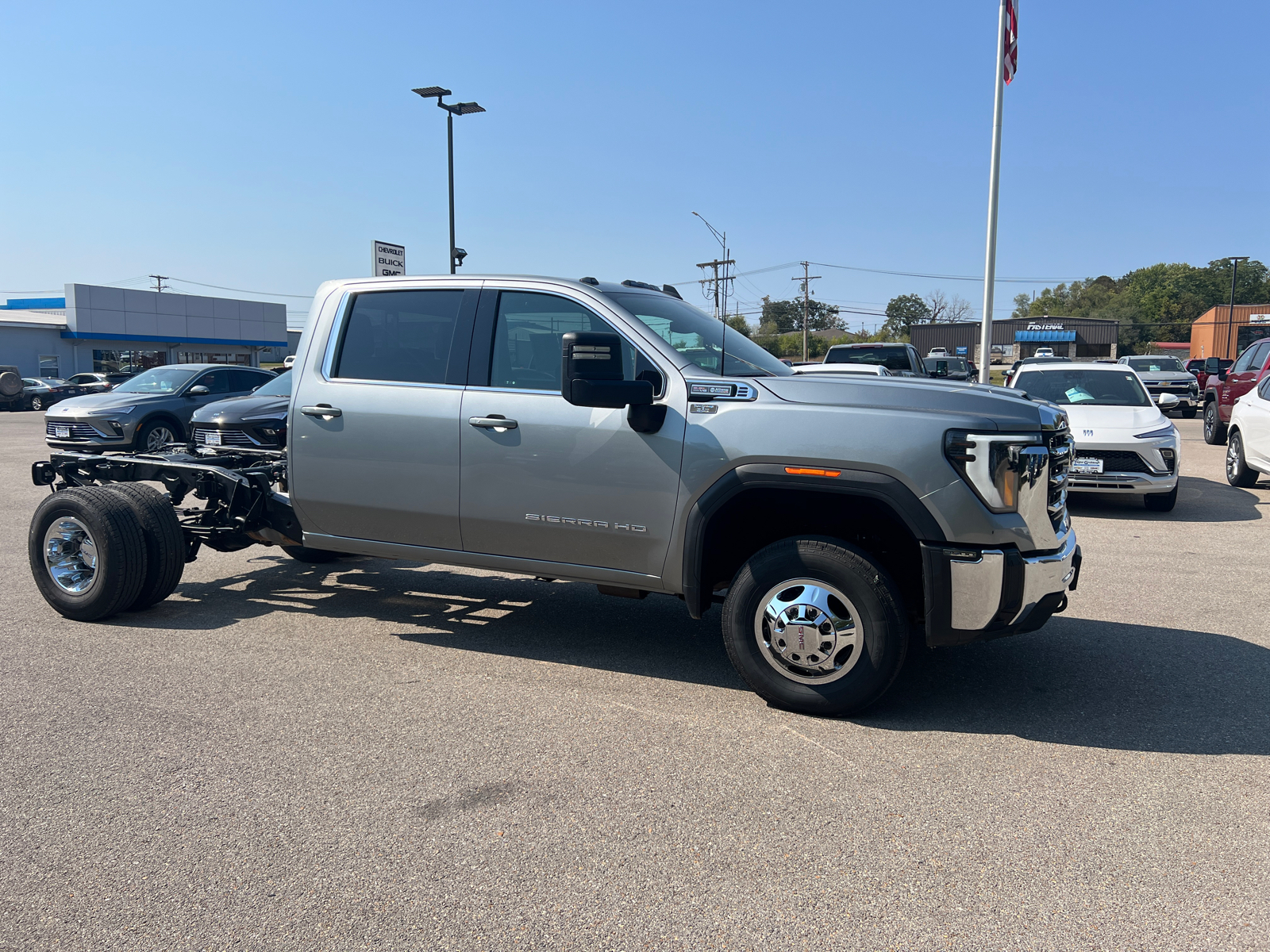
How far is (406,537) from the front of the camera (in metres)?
5.25

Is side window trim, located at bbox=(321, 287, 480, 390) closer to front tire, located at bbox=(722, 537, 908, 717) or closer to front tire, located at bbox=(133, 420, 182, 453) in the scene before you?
front tire, located at bbox=(722, 537, 908, 717)

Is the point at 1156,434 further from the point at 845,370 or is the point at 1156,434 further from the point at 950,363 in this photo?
the point at 950,363

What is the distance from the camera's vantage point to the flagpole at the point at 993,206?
50.9 ft

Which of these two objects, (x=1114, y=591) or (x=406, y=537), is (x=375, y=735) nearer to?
(x=406, y=537)

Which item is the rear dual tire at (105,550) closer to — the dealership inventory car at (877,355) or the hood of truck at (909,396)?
the hood of truck at (909,396)

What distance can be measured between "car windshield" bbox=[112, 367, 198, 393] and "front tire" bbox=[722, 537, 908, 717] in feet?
45.2

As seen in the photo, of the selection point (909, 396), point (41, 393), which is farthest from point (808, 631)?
point (41, 393)

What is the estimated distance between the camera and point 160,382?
52.1 ft

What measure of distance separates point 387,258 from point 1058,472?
13.7 meters

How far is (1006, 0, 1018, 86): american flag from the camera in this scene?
15.5m

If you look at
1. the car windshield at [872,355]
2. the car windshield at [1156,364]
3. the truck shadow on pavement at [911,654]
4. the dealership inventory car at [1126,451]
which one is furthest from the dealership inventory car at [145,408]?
the car windshield at [1156,364]

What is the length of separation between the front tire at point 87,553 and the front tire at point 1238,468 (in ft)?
39.7

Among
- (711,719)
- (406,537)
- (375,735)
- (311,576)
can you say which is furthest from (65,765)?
(311,576)

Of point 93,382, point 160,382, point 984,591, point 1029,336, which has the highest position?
point 1029,336
